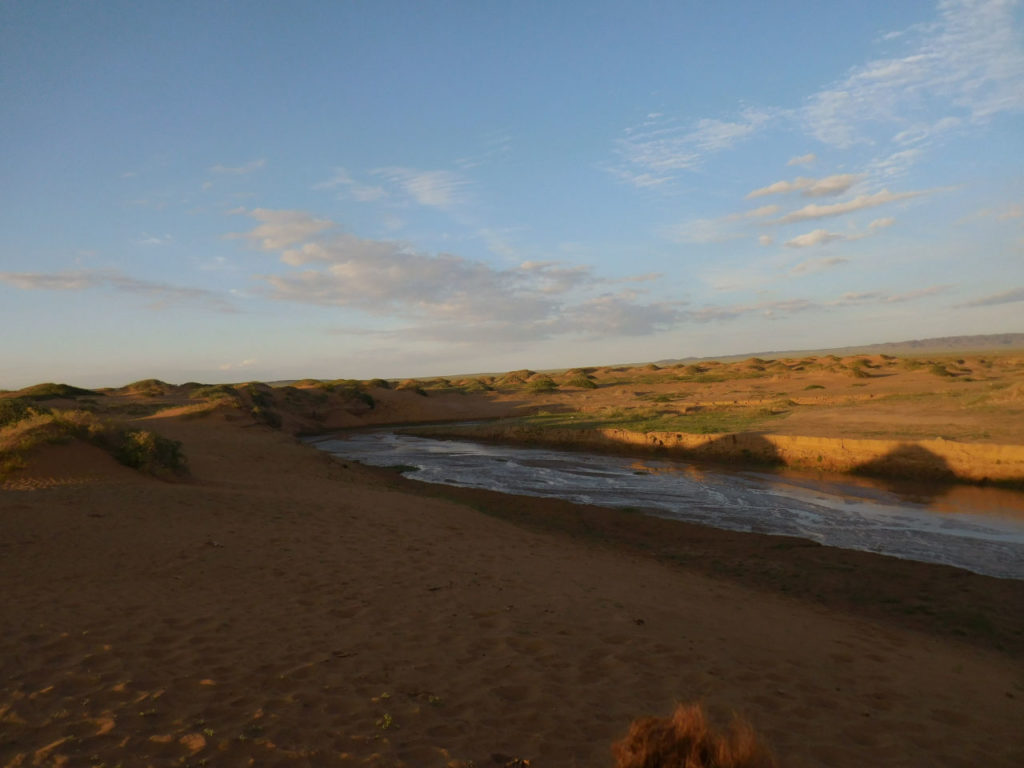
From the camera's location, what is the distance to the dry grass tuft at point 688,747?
8.94 feet

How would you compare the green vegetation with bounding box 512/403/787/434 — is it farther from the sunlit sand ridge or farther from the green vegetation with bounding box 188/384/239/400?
the green vegetation with bounding box 188/384/239/400

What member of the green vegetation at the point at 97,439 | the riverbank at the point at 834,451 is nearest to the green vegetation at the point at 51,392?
the green vegetation at the point at 97,439

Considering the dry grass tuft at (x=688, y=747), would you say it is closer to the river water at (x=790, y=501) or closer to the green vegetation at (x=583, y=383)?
the river water at (x=790, y=501)

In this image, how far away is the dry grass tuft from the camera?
272 cm

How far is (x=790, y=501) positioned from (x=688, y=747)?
14959 mm

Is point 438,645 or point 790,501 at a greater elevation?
point 438,645

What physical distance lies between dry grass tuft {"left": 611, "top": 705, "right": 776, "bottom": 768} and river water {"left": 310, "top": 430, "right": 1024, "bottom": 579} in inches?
400

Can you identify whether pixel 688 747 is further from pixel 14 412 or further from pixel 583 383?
pixel 583 383

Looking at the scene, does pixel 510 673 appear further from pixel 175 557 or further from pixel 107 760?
pixel 175 557

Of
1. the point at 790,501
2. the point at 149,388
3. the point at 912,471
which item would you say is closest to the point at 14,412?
the point at 790,501

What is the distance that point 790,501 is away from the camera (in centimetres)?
1602

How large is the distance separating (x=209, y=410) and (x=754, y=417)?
2938 centimetres

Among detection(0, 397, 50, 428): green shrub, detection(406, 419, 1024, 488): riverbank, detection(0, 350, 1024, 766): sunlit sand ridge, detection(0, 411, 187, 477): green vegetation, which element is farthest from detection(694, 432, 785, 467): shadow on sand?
detection(0, 397, 50, 428): green shrub

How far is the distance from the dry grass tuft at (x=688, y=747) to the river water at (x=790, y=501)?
400 inches
